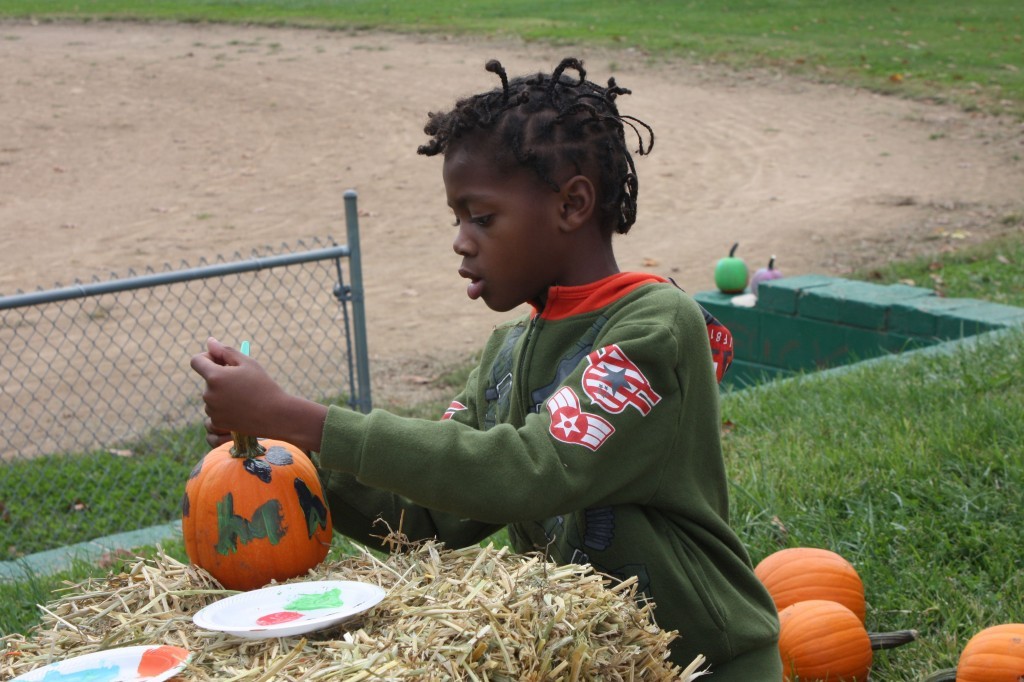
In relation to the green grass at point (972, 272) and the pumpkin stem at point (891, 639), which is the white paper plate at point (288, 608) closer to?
the pumpkin stem at point (891, 639)

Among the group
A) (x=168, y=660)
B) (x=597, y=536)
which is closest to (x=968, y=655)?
(x=597, y=536)

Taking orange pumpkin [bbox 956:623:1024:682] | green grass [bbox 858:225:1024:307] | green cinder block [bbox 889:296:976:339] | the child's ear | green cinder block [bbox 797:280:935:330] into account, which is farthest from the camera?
green grass [bbox 858:225:1024:307]

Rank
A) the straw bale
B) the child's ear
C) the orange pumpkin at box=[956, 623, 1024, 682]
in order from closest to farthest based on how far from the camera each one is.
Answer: the straw bale < the child's ear < the orange pumpkin at box=[956, 623, 1024, 682]

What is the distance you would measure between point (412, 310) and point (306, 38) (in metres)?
14.3

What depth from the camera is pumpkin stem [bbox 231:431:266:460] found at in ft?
8.48

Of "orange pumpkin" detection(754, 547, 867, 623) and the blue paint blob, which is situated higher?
the blue paint blob

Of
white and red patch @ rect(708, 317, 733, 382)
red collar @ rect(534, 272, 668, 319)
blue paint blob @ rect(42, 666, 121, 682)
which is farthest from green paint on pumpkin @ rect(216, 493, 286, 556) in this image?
white and red patch @ rect(708, 317, 733, 382)

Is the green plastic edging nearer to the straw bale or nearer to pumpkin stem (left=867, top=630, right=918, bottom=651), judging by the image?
the straw bale

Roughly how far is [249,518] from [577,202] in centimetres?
96

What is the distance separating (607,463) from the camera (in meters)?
Result: 2.43

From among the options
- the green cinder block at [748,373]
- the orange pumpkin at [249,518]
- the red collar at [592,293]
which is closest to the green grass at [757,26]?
the green cinder block at [748,373]

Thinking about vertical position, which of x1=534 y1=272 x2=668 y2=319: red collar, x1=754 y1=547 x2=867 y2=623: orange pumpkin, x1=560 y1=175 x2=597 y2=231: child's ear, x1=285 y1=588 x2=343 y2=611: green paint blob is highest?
x1=560 y1=175 x2=597 y2=231: child's ear

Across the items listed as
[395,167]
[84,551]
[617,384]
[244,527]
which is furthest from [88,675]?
[395,167]

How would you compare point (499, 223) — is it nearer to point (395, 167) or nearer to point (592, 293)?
point (592, 293)
